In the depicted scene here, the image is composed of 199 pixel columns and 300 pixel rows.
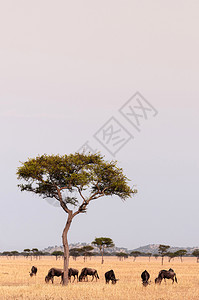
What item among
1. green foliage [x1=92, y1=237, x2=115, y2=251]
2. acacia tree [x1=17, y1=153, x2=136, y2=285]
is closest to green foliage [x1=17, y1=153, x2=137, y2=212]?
acacia tree [x1=17, y1=153, x2=136, y2=285]

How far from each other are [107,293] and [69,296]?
279 cm

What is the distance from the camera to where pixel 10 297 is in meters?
23.8

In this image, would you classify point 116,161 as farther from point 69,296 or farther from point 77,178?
point 69,296

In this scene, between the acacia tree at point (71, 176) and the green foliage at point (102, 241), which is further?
the green foliage at point (102, 241)

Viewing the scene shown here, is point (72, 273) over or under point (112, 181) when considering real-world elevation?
under

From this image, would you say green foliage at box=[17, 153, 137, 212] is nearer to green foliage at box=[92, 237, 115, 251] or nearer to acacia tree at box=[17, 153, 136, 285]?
acacia tree at box=[17, 153, 136, 285]

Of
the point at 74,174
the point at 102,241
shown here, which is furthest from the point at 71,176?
the point at 102,241

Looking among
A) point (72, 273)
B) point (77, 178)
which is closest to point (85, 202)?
point (77, 178)

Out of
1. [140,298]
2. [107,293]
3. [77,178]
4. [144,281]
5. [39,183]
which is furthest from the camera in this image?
[39,183]

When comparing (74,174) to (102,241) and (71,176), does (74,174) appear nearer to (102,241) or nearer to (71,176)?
(71,176)

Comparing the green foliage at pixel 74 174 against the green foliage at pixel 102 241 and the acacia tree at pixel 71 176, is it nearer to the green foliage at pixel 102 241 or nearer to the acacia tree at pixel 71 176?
the acacia tree at pixel 71 176

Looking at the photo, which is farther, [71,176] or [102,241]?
[102,241]

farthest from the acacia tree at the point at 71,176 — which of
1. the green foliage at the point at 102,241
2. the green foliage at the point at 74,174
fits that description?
the green foliage at the point at 102,241

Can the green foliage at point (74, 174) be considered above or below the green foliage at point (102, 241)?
above
